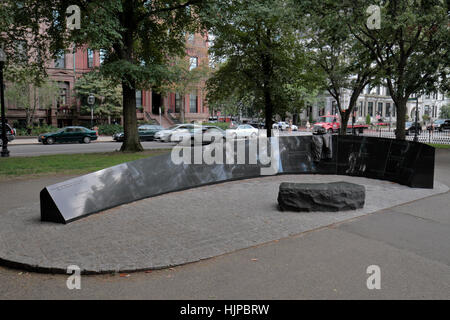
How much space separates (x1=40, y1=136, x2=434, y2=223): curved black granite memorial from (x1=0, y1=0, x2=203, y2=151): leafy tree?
8.05 meters

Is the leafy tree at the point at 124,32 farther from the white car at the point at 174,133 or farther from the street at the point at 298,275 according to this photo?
the street at the point at 298,275

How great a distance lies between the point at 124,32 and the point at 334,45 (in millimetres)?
11256

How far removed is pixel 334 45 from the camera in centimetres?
2047

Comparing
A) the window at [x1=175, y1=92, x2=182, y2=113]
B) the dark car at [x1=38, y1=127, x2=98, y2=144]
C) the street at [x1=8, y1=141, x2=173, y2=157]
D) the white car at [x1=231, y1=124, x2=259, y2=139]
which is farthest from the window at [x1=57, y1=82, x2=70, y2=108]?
the white car at [x1=231, y1=124, x2=259, y2=139]

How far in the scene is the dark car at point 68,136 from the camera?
2923 centimetres

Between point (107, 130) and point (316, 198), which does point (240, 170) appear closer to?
point (316, 198)

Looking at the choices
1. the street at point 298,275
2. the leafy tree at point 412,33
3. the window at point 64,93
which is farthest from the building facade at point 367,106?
the street at point 298,275

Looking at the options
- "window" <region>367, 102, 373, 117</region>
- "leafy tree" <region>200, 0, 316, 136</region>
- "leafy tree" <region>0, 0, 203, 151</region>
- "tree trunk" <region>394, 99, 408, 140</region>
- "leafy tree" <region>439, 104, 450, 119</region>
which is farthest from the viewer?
"leafy tree" <region>439, 104, 450, 119</region>

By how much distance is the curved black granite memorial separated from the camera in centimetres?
701

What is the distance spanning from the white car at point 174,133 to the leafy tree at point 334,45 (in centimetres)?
1121

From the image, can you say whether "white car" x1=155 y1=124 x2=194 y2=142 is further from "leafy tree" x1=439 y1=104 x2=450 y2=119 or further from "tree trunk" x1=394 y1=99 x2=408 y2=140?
"leafy tree" x1=439 y1=104 x2=450 y2=119

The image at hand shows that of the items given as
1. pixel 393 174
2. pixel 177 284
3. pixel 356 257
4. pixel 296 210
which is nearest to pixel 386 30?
pixel 393 174

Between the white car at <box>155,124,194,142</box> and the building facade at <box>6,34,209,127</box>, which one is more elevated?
the building facade at <box>6,34,209,127</box>
